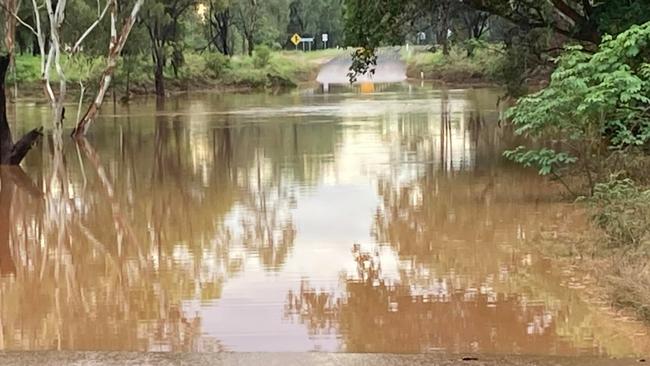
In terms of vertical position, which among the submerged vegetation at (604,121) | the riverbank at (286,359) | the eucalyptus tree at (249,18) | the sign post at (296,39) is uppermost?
the eucalyptus tree at (249,18)

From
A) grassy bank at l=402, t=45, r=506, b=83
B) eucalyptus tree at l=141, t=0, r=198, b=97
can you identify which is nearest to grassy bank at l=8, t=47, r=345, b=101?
eucalyptus tree at l=141, t=0, r=198, b=97

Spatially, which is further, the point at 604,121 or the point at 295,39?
the point at 295,39

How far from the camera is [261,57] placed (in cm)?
7125

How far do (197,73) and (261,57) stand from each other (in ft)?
22.1

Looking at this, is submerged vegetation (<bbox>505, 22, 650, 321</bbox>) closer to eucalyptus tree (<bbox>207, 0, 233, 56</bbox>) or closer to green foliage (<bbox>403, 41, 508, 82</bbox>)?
green foliage (<bbox>403, 41, 508, 82</bbox>)

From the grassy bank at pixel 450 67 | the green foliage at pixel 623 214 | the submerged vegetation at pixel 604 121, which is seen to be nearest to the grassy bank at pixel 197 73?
the grassy bank at pixel 450 67

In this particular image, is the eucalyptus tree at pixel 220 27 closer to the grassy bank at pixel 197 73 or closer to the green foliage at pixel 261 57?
the grassy bank at pixel 197 73

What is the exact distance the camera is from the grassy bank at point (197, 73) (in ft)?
179

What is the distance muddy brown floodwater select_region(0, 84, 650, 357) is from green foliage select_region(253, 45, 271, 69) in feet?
155

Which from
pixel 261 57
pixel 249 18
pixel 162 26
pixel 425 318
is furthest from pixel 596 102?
pixel 249 18

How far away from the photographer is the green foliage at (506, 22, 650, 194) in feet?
38.9

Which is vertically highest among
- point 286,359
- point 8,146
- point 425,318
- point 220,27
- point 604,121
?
point 220,27

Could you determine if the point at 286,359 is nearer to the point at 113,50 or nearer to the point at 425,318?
the point at 425,318

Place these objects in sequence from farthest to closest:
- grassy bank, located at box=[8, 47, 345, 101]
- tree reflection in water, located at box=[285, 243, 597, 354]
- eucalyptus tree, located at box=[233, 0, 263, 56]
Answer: eucalyptus tree, located at box=[233, 0, 263, 56]
grassy bank, located at box=[8, 47, 345, 101]
tree reflection in water, located at box=[285, 243, 597, 354]
